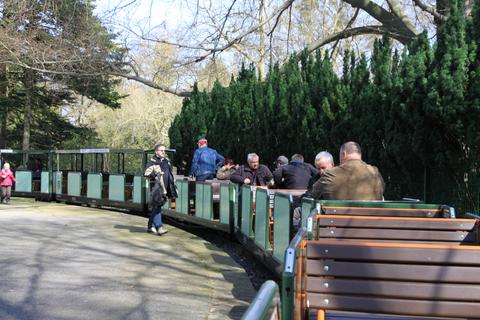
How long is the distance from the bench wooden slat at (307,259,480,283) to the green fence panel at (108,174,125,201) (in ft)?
46.8

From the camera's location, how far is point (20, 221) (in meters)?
13.3

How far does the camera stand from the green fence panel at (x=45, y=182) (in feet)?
70.4

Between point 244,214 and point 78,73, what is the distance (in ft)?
50.2

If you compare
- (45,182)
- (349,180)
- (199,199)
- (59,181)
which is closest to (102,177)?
(59,181)

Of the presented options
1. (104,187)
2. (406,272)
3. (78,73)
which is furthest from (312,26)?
(406,272)

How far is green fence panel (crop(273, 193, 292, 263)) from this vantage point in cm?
686

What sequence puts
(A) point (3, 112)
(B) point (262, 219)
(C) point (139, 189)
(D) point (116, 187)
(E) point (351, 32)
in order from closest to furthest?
(B) point (262, 219) < (C) point (139, 189) < (E) point (351, 32) < (D) point (116, 187) < (A) point (3, 112)

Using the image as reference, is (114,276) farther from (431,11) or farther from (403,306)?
(431,11)

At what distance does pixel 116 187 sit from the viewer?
17.6m

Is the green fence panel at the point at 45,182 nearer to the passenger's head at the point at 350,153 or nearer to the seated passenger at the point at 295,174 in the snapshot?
Answer: the seated passenger at the point at 295,174

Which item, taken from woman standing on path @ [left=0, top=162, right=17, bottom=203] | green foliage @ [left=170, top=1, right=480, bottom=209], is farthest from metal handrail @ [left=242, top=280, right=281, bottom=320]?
woman standing on path @ [left=0, top=162, right=17, bottom=203]

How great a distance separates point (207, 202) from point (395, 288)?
8.67 m

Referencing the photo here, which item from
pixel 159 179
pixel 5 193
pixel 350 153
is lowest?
pixel 5 193

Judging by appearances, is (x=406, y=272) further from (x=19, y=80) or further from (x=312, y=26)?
(x=19, y=80)
